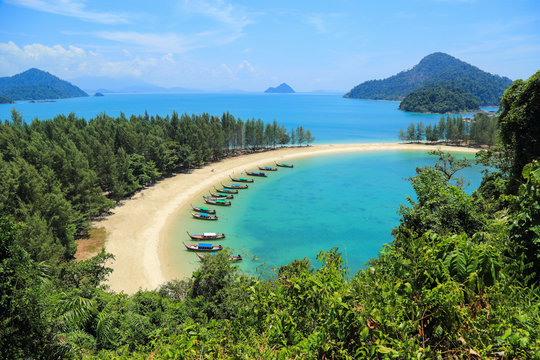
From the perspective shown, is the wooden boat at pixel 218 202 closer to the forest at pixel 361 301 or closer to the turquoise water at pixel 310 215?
the turquoise water at pixel 310 215

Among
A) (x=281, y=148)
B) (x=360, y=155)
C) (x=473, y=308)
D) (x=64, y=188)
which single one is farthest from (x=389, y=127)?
(x=473, y=308)

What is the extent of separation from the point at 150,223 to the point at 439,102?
171 metres

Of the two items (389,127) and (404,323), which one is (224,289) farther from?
(389,127)

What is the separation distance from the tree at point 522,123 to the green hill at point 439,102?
15796 cm

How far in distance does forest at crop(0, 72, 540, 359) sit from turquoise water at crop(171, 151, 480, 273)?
751cm

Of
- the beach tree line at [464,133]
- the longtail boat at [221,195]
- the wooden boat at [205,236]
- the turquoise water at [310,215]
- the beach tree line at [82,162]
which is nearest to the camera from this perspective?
the beach tree line at [82,162]

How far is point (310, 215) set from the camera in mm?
31562

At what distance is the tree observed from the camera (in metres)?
13.2

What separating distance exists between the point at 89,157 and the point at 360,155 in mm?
49400

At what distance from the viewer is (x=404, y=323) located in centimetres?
294

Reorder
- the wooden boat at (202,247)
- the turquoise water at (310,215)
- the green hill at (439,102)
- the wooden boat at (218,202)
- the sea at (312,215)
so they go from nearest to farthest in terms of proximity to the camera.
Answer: the wooden boat at (202,247) < the sea at (312,215) < the turquoise water at (310,215) < the wooden boat at (218,202) < the green hill at (439,102)

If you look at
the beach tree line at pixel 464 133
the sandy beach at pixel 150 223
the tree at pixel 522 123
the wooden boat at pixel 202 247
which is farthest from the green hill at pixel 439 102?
the wooden boat at pixel 202 247

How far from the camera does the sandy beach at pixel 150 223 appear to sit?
19.7 m

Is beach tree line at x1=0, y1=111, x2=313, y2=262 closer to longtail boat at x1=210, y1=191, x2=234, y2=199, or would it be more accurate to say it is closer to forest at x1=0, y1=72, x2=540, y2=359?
forest at x1=0, y1=72, x2=540, y2=359
